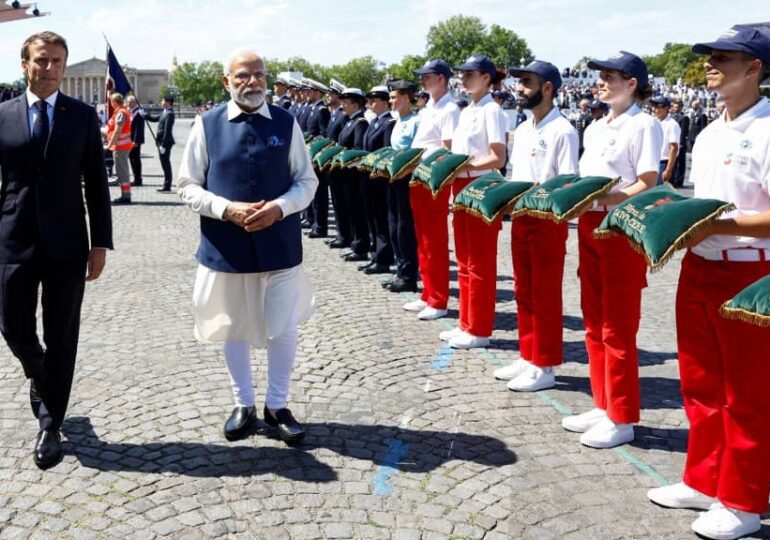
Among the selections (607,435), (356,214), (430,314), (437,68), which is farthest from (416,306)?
(607,435)

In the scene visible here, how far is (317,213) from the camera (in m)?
12.7

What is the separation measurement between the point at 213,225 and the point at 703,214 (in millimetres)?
2445

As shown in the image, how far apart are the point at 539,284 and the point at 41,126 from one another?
10.3 ft

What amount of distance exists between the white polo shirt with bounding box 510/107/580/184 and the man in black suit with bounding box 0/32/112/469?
8.61 ft

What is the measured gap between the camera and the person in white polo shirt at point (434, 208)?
748 cm

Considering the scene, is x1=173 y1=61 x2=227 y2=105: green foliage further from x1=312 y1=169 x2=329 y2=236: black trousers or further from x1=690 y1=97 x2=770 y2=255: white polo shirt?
x1=690 y1=97 x2=770 y2=255: white polo shirt

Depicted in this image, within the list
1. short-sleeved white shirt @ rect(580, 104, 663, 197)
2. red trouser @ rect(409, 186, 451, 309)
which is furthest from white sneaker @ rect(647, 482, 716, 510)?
red trouser @ rect(409, 186, 451, 309)

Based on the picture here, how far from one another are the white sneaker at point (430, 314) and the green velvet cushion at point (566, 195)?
2.74 metres

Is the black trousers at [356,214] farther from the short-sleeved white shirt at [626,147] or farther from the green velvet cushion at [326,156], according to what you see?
the short-sleeved white shirt at [626,147]

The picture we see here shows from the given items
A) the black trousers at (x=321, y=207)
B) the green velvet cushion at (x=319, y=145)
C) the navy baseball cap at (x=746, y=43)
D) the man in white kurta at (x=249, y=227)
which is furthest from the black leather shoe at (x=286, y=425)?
the black trousers at (x=321, y=207)

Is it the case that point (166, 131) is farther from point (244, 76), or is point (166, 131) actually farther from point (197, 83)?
point (197, 83)

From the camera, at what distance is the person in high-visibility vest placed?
655 inches

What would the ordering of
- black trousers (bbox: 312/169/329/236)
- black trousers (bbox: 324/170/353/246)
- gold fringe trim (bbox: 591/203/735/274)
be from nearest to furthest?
gold fringe trim (bbox: 591/203/735/274), black trousers (bbox: 324/170/353/246), black trousers (bbox: 312/169/329/236)

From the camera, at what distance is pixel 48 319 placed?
4.45 metres
